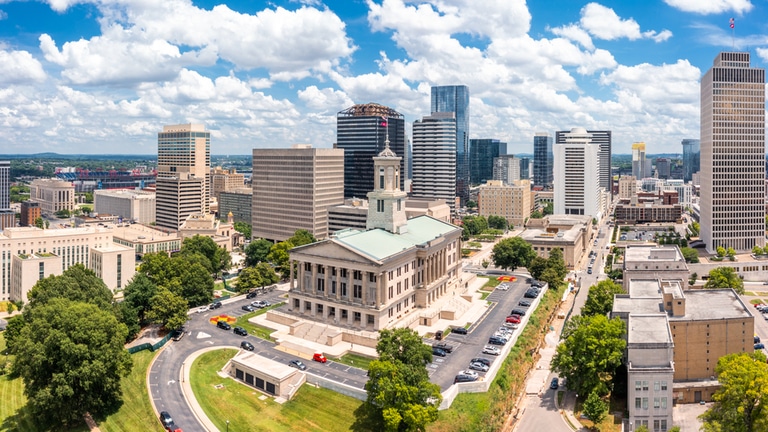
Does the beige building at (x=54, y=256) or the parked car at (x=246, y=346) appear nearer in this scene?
the parked car at (x=246, y=346)

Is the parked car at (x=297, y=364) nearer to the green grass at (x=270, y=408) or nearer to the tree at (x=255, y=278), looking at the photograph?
the green grass at (x=270, y=408)

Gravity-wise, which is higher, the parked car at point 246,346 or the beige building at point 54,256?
the beige building at point 54,256

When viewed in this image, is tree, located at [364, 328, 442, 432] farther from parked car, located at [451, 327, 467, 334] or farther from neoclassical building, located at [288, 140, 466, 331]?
parked car, located at [451, 327, 467, 334]

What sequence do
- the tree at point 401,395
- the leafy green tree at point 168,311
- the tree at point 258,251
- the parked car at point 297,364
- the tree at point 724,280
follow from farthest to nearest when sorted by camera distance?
the tree at point 258,251 → the tree at point 724,280 → the leafy green tree at point 168,311 → the parked car at point 297,364 → the tree at point 401,395

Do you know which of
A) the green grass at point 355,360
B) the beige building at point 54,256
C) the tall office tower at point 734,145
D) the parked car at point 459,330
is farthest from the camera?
the tall office tower at point 734,145

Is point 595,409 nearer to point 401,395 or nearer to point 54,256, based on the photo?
point 401,395

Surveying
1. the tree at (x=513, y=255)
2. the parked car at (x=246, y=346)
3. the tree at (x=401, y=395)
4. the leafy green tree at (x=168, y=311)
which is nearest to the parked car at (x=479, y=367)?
the tree at (x=401, y=395)

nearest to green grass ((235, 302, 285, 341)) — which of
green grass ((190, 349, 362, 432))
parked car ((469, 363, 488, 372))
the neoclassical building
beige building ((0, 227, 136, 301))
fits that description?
the neoclassical building

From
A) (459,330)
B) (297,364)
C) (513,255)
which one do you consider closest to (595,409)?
→ (459,330)
